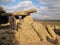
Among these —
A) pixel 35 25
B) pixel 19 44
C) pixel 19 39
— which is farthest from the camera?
pixel 35 25

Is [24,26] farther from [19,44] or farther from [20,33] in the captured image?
[19,44]

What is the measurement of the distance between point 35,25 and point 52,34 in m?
1.79

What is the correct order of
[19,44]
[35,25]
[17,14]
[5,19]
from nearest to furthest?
[19,44], [35,25], [17,14], [5,19]

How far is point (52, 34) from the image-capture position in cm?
1844

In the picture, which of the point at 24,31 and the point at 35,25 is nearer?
the point at 24,31

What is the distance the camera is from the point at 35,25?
17734mm

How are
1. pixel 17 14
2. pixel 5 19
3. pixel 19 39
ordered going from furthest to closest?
pixel 5 19 < pixel 17 14 < pixel 19 39

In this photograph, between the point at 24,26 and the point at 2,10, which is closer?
the point at 24,26

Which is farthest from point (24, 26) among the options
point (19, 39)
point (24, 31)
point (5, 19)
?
point (5, 19)

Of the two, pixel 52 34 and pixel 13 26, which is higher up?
pixel 13 26

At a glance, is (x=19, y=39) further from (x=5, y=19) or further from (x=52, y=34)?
(x=5, y=19)

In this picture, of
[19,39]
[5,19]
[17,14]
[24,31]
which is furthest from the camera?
[5,19]

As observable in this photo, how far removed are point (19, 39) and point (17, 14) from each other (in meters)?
4.55

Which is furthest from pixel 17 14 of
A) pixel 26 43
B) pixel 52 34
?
pixel 26 43
